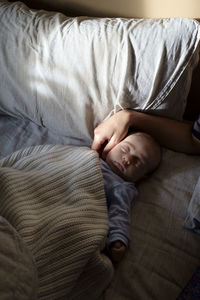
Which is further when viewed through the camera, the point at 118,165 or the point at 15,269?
the point at 118,165

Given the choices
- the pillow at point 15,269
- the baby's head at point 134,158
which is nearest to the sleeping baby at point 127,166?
the baby's head at point 134,158

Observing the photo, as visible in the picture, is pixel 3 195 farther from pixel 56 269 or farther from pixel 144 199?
pixel 144 199

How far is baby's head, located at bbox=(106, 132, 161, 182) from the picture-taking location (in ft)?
3.36

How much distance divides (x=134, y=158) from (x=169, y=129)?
7.4 inches

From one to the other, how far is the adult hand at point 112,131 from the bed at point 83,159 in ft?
0.13

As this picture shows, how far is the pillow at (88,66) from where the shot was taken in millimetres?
942

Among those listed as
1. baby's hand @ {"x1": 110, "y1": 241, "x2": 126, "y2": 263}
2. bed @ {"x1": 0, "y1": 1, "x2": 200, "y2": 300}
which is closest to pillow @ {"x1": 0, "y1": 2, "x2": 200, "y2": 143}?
bed @ {"x1": 0, "y1": 1, "x2": 200, "y2": 300}

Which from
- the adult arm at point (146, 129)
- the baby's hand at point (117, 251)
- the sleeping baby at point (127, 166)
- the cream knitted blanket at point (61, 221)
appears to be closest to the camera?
the cream knitted blanket at point (61, 221)

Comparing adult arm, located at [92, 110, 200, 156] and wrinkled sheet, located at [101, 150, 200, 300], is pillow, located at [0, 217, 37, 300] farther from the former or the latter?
adult arm, located at [92, 110, 200, 156]

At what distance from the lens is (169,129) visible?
107 centimetres

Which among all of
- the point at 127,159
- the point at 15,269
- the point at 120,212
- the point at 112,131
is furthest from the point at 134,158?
the point at 15,269

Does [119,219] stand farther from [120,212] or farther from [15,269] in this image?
[15,269]

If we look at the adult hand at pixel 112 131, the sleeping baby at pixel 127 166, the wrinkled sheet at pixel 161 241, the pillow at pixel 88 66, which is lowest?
the wrinkled sheet at pixel 161 241

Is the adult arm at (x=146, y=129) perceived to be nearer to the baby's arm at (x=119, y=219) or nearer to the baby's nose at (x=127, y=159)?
the baby's nose at (x=127, y=159)
